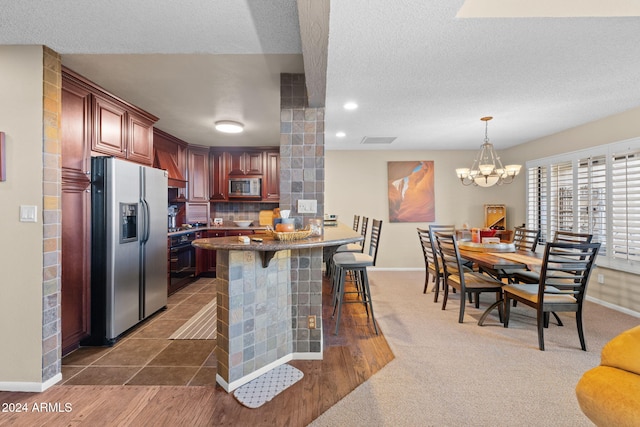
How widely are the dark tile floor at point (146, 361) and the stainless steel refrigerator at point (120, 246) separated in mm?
153

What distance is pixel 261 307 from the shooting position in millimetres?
2104

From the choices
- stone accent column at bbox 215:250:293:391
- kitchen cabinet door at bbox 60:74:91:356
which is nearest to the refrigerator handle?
kitchen cabinet door at bbox 60:74:91:356

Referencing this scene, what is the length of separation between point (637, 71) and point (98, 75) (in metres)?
4.47

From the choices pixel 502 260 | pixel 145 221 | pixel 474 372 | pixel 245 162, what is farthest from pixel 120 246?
pixel 502 260

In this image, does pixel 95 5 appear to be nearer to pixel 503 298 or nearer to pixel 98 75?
pixel 98 75

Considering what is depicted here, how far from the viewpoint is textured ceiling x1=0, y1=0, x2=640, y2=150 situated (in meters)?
1.71

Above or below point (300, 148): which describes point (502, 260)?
below

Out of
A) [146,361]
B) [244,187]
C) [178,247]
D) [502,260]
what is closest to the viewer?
[146,361]

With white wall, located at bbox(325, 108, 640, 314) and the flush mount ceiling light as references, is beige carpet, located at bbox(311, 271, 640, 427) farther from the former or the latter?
the flush mount ceiling light

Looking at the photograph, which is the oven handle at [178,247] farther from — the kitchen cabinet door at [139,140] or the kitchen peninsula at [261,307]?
the kitchen peninsula at [261,307]

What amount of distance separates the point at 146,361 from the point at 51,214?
1308 mm

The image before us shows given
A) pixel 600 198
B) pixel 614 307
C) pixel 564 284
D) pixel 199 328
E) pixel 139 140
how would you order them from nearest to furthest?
pixel 564 284
pixel 199 328
pixel 139 140
pixel 614 307
pixel 600 198

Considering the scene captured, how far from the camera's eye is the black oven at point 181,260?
4188 millimetres

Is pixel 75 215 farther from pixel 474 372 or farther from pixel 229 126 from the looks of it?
pixel 474 372
